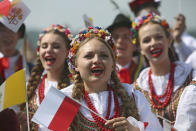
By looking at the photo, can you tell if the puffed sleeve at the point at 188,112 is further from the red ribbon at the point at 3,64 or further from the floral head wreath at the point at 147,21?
the red ribbon at the point at 3,64

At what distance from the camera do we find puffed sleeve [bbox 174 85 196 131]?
2.57 meters

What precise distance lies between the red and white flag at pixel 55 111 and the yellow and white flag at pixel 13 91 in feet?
1.48

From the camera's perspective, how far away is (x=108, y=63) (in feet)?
8.58

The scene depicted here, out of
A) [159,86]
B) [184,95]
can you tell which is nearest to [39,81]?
[159,86]

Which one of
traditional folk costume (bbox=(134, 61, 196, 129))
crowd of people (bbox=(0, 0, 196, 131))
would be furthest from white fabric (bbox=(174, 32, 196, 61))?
traditional folk costume (bbox=(134, 61, 196, 129))

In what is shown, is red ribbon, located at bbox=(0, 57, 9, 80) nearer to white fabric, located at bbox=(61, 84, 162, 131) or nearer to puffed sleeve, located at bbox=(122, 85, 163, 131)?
white fabric, located at bbox=(61, 84, 162, 131)

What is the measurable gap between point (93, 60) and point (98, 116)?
48 centimetres

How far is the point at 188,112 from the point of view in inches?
102

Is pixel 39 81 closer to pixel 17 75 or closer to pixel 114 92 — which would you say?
pixel 17 75

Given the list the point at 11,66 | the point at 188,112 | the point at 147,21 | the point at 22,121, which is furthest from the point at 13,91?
the point at 11,66

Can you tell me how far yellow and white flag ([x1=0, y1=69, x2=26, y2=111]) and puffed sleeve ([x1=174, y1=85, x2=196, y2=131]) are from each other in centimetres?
139

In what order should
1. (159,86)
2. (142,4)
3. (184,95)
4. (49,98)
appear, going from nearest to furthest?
(49,98) → (184,95) → (159,86) → (142,4)

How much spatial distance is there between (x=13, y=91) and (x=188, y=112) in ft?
5.05

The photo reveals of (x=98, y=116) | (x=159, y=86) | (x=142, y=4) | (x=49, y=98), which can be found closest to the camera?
(x=49, y=98)
